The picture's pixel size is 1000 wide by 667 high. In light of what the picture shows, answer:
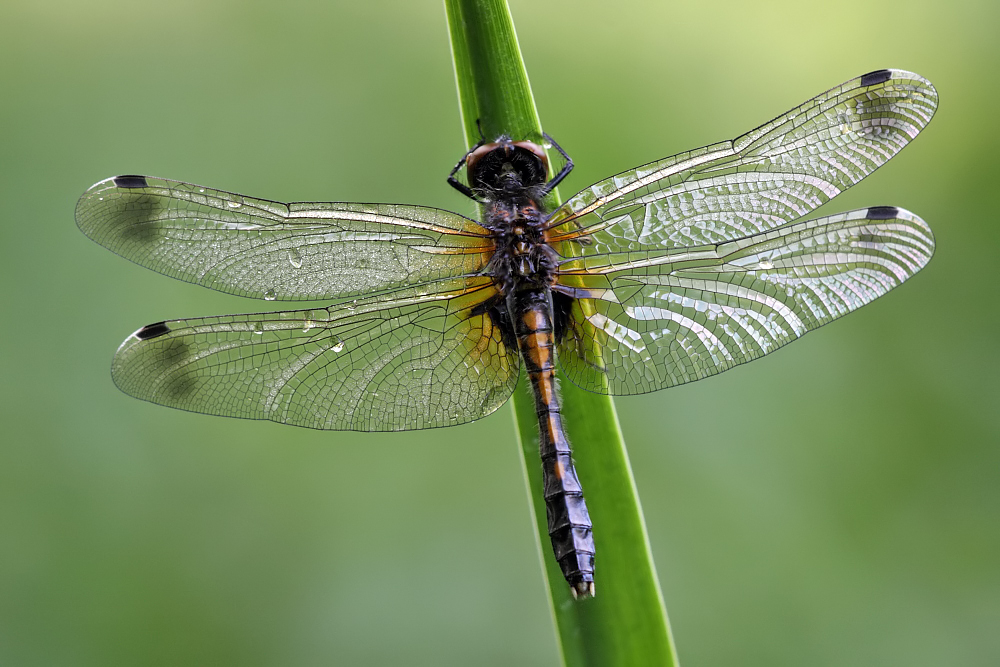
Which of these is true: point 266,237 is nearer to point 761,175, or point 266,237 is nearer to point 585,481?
point 585,481

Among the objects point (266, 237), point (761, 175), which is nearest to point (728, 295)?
point (761, 175)

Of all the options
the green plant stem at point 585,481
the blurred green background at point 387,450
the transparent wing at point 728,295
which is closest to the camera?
the green plant stem at point 585,481

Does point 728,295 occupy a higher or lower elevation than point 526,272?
lower

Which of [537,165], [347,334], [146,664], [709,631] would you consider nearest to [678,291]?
[537,165]

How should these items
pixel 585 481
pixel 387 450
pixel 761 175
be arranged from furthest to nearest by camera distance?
pixel 387 450, pixel 761 175, pixel 585 481

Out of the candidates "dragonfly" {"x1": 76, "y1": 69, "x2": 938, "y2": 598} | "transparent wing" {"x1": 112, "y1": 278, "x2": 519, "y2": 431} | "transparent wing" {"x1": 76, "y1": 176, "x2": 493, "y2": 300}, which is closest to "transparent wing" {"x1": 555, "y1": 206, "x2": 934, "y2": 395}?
"dragonfly" {"x1": 76, "y1": 69, "x2": 938, "y2": 598}

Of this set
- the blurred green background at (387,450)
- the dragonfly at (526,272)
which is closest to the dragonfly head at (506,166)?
the dragonfly at (526,272)

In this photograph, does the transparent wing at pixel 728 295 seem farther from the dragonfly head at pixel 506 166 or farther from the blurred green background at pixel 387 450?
the blurred green background at pixel 387 450

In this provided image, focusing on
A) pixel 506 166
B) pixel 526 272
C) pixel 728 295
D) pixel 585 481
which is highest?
pixel 506 166
